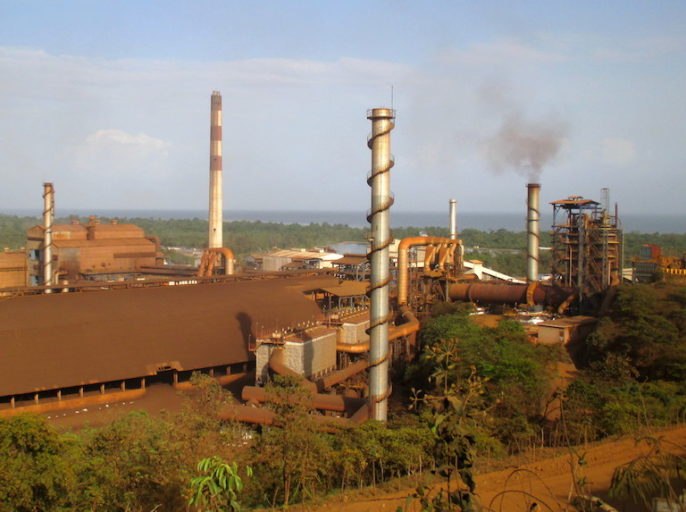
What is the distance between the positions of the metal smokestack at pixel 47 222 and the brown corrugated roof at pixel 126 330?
10.4 metres

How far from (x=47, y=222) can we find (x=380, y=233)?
72.8 ft

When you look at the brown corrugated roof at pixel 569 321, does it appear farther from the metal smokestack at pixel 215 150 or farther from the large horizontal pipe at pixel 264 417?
the metal smokestack at pixel 215 150

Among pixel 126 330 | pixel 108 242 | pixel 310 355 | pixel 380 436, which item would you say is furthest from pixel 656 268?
pixel 108 242

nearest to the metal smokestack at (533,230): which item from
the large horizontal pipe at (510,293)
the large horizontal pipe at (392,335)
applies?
the large horizontal pipe at (510,293)

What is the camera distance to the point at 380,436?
44.2ft

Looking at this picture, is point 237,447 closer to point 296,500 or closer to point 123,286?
point 296,500

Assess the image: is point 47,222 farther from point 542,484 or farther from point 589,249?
point 542,484

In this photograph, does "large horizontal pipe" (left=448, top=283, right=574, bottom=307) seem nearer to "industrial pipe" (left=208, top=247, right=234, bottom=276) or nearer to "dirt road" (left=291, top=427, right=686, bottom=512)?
"industrial pipe" (left=208, top=247, right=234, bottom=276)

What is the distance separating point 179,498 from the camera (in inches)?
429

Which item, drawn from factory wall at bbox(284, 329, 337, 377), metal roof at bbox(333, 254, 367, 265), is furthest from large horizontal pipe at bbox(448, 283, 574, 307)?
factory wall at bbox(284, 329, 337, 377)

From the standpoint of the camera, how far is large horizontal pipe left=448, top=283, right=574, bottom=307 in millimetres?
26594

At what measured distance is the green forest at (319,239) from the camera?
66.9 metres

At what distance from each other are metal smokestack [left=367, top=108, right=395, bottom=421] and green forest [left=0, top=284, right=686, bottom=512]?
121 cm

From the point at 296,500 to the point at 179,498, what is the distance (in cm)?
214
